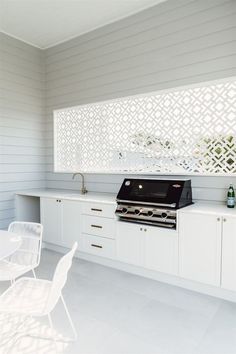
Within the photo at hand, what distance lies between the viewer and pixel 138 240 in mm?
2984

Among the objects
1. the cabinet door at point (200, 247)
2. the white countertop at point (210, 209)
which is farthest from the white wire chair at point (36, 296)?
the white countertop at point (210, 209)

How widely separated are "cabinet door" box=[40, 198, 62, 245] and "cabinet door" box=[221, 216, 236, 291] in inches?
89.6

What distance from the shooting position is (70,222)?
3609 millimetres

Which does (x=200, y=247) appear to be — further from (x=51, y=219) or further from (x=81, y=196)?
(x=51, y=219)

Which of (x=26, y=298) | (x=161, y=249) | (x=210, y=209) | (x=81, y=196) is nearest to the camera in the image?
(x=26, y=298)

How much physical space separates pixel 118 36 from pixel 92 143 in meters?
1.64

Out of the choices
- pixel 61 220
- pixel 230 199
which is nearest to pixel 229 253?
pixel 230 199

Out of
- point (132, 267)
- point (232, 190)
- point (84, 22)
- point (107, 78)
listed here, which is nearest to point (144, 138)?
point (107, 78)

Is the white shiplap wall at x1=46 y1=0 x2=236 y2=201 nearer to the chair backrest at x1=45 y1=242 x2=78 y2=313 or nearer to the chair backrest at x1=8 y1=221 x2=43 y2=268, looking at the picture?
the chair backrest at x1=8 y1=221 x2=43 y2=268

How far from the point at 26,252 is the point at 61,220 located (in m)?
1.25

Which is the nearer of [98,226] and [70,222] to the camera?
[98,226]

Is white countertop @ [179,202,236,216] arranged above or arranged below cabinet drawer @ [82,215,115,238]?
above

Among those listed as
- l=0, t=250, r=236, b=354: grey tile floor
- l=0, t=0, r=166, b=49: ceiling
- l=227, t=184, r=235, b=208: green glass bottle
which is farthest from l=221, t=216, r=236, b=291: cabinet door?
l=0, t=0, r=166, b=49: ceiling

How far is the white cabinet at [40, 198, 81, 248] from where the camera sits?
11.7 ft
